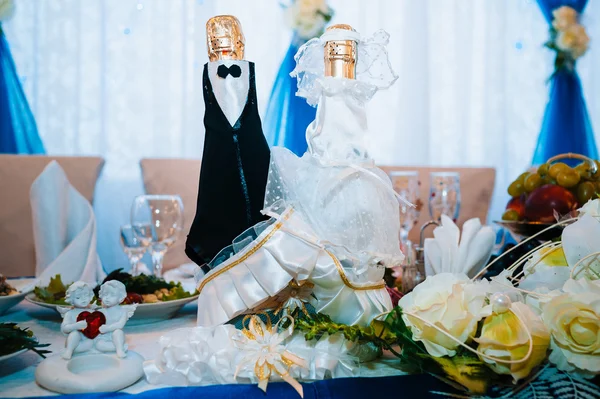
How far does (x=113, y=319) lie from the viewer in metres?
0.55

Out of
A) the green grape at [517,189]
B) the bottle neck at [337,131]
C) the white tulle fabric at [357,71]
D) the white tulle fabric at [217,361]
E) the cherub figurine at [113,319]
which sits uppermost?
the white tulle fabric at [357,71]

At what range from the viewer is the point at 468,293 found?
489mm

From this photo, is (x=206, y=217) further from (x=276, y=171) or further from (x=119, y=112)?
(x=119, y=112)

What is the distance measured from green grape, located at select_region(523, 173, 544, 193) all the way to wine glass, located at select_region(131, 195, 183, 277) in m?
0.71

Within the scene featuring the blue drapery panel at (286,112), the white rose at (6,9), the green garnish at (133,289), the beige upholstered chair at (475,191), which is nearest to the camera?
the green garnish at (133,289)

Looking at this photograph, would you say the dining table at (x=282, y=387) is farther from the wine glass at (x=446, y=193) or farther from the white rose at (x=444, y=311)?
the wine glass at (x=446, y=193)

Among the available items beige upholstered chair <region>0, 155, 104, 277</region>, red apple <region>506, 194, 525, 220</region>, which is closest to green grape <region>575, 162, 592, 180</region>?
red apple <region>506, 194, 525, 220</region>

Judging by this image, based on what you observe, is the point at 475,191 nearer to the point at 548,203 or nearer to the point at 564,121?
the point at 564,121

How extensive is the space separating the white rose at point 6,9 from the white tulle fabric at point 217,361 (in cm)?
257

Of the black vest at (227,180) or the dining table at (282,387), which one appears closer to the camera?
the dining table at (282,387)

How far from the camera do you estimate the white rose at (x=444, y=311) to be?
0.47m

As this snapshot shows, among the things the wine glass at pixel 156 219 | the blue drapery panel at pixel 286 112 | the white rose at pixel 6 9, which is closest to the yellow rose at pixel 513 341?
the wine glass at pixel 156 219

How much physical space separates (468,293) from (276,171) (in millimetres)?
271

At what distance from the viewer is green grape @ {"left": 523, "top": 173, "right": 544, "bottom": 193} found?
3.59 ft
